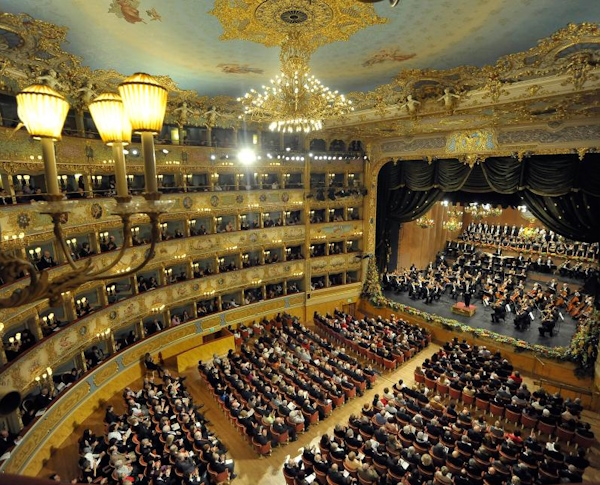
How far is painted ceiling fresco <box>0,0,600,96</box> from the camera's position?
6.38 metres

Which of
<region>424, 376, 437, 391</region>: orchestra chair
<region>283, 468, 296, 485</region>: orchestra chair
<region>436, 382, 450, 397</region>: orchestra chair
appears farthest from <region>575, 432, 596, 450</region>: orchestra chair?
<region>283, 468, 296, 485</region>: orchestra chair

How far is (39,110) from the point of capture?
2.44m

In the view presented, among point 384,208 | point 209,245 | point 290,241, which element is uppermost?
point 384,208

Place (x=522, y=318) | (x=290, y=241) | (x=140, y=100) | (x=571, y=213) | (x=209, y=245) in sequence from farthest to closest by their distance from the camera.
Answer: (x=290, y=241)
(x=209, y=245)
(x=522, y=318)
(x=571, y=213)
(x=140, y=100)

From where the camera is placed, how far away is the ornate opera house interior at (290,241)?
689cm

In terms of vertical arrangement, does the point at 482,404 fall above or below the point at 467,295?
below

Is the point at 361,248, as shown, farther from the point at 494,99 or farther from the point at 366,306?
the point at 494,99

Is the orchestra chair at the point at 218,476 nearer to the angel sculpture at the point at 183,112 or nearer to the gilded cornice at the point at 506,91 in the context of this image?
the gilded cornice at the point at 506,91

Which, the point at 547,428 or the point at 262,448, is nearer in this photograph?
the point at 262,448

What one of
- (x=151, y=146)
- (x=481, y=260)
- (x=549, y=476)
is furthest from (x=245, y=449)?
(x=481, y=260)

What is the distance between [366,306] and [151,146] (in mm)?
20149

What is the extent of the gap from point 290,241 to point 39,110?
1749cm

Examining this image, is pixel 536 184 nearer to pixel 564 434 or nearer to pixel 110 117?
pixel 564 434

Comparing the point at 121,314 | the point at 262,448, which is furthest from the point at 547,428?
the point at 121,314
